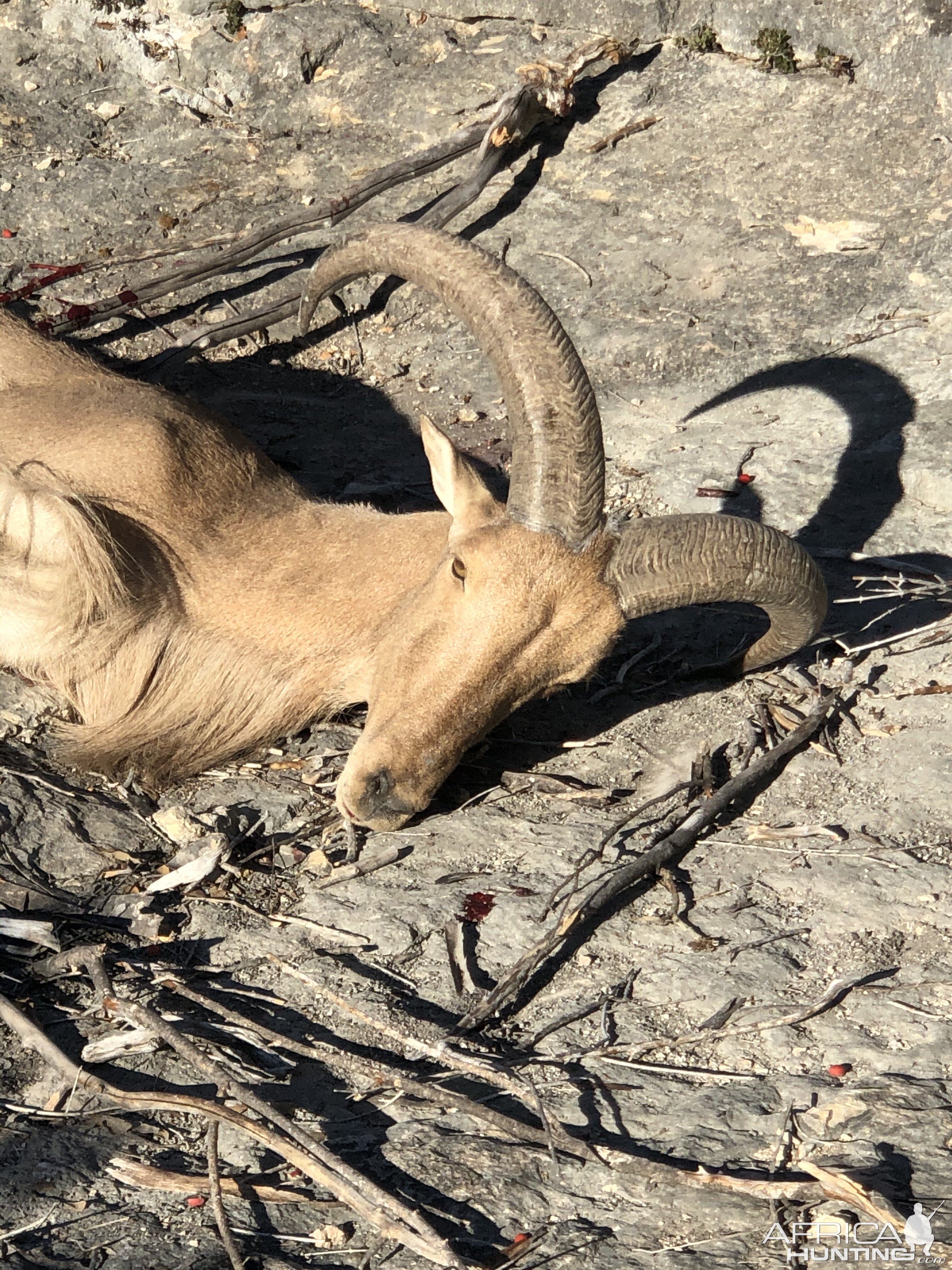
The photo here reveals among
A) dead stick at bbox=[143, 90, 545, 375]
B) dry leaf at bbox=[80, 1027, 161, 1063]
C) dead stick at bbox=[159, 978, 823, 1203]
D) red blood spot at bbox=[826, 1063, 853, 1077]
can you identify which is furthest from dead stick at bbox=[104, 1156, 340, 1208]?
dead stick at bbox=[143, 90, 545, 375]

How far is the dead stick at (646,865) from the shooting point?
376 centimetres

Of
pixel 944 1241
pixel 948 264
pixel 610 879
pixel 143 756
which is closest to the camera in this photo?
pixel 944 1241

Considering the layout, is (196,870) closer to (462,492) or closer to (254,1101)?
(254,1101)

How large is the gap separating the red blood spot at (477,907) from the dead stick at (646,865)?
24 centimetres

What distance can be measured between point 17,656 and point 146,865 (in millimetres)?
1080

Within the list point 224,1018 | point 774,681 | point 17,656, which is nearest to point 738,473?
point 774,681

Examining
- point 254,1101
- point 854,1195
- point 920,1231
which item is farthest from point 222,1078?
point 920,1231

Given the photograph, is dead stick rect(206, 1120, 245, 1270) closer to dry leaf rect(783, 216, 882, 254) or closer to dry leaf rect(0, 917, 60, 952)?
dry leaf rect(0, 917, 60, 952)

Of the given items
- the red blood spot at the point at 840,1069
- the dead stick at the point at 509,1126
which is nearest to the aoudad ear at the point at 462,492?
the dead stick at the point at 509,1126

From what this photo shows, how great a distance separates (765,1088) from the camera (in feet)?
11.3

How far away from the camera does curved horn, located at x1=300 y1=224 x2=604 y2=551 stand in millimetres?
4270

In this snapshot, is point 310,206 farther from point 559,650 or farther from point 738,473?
point 559,650

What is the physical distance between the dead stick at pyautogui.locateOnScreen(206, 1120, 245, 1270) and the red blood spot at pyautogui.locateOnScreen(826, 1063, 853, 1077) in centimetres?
158

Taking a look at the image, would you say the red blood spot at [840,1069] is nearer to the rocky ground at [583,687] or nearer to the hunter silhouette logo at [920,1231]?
Answer: the rocky ground at [583,687]
